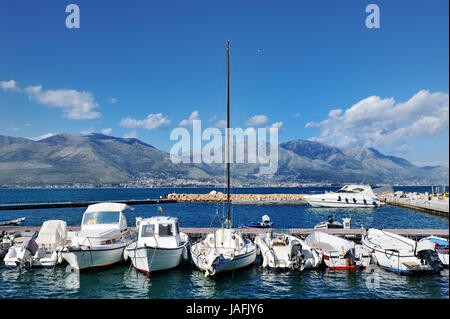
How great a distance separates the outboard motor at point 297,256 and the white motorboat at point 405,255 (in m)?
5.45

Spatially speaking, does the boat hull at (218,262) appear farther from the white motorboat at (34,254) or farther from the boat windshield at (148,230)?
the white motorboat at (34,254)

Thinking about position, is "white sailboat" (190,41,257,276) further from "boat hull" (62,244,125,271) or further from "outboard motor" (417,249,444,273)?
"outboard motor" (417,249,444,273)

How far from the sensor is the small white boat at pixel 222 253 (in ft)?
60.5

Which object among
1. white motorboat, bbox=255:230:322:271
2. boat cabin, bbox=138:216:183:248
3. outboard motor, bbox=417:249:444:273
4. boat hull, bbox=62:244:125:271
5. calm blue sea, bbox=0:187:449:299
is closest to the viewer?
calm blue sea, bbox=0:187:449:299

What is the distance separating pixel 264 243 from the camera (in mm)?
22516

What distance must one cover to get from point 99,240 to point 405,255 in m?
20.4

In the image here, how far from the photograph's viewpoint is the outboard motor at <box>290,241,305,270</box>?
19938 millimetres

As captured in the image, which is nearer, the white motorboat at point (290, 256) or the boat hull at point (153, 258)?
the boat hull at point (153, 258)

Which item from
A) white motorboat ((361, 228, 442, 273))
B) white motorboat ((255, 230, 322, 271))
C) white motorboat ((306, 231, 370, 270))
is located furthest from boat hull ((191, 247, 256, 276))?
white motorboat ((361, 228, 442, 273))

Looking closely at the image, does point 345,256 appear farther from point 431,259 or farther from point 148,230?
point 148,230

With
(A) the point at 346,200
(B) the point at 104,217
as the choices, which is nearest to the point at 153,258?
(B) the point at 104,217

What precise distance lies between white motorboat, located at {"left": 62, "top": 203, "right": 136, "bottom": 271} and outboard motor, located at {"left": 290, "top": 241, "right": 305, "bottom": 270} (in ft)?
39.8

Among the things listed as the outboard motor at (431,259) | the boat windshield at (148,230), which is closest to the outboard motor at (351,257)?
the outboard motor at (431,259)
